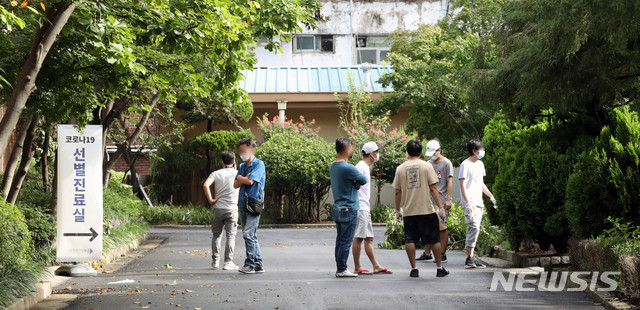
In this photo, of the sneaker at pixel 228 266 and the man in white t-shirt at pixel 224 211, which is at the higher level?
the man in white t-shirt at pixel 224 211

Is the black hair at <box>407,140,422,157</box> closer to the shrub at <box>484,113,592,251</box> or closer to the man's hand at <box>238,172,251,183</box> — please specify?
the shrub at <box>484,113,592,251</box>

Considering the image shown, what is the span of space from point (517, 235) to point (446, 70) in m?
13.0

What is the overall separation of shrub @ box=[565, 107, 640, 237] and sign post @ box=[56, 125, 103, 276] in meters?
6.52

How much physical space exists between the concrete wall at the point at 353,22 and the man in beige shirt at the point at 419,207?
98.6 feet

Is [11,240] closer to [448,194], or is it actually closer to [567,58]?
[448,194]

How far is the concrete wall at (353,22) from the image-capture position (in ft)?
133

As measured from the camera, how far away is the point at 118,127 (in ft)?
77.2

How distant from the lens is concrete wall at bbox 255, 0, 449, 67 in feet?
133

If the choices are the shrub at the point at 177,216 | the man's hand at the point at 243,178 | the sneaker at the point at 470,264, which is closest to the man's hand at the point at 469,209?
the sneaker at the point at 470,264

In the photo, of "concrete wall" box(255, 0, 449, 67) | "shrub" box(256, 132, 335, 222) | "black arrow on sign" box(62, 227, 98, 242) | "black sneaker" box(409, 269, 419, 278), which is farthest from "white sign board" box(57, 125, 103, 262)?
"concrete wall" box(255, 0, 449, 67)

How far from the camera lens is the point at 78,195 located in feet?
38.7

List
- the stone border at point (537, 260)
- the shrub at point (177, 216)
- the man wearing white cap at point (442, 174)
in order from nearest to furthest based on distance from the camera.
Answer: the stone border at point (537, 260) → the man wearing white cap at point (442, 174) → the shrub at point (177, 216)

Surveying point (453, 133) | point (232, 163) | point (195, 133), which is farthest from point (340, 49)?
point (232, 163)

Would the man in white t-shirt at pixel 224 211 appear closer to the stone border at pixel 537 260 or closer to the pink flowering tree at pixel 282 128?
the stone border at pixel 537 260
